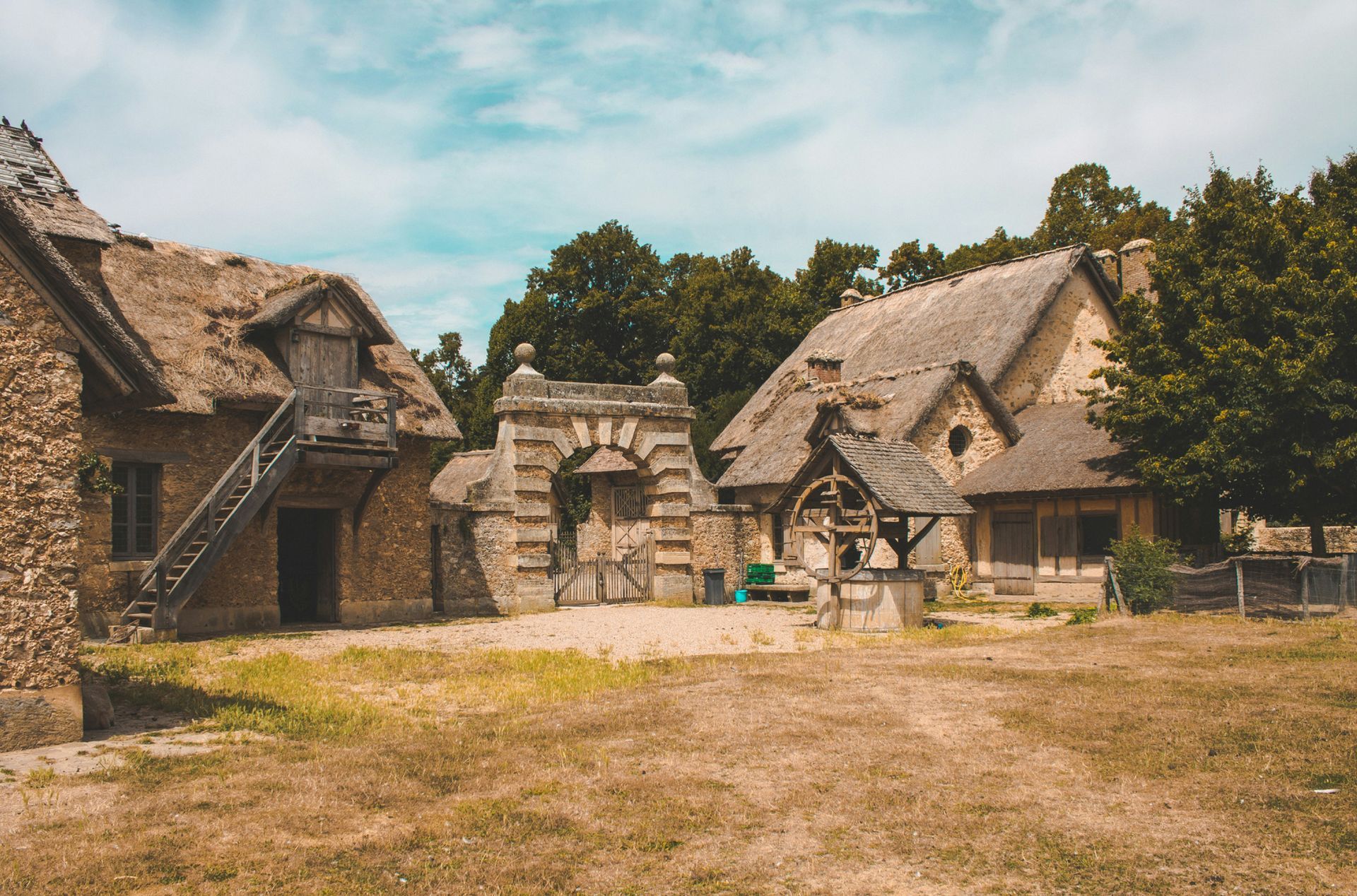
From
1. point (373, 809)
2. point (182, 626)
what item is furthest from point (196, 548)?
point (373, 809)

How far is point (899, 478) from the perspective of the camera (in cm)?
1766

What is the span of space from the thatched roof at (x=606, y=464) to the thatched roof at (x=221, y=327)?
495 inches

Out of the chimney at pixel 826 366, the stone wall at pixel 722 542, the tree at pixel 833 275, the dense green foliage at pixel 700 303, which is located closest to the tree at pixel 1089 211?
the dense green foliage at pixel 700 303

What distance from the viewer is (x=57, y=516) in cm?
880

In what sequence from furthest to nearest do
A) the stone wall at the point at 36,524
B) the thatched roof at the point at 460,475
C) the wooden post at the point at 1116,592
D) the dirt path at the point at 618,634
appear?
the thatched roof at the point at 460,475 → the wooden post at the point at 1116,592 → the dirt path at the point at 618,634 → the stone wall at the point at 36,524

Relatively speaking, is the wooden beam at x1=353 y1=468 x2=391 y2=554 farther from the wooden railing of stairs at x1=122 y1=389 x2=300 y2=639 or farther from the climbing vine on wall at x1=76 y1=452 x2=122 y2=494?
the climbing vine on wall at x1=76 y1=452 x2=122 y2=494

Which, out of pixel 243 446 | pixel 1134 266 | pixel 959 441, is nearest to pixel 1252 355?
pixel 959 441

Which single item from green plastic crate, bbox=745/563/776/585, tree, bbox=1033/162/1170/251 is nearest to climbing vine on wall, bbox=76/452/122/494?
green plastic crate, bbox=745/563/776/585

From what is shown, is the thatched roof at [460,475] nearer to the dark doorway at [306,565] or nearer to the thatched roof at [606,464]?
the thatched roof at [606,464]

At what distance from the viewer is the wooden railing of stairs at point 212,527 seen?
16578mm

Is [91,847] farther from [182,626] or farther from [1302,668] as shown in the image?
[182,626]

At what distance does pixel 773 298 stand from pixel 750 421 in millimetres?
14347

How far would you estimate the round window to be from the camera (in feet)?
85.2

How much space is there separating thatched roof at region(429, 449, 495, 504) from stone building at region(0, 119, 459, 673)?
8.10 meters
